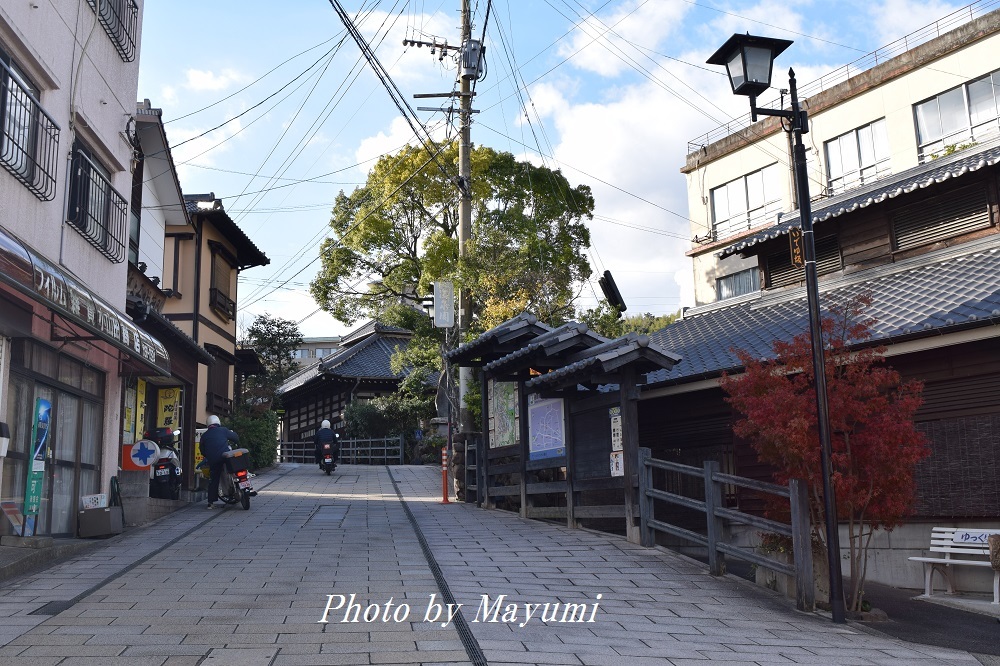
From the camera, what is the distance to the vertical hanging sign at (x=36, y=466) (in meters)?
10.1

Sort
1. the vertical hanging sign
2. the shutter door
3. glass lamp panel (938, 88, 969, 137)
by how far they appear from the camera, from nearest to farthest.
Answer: the vertical hanging sign < the shutter door < glass lamp panel (938, 88, 969, 137)

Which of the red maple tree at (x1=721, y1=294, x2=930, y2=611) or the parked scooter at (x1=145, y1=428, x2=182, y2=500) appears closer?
the red maple tree at (x1=721, y1=294, x2=930, y2=611)

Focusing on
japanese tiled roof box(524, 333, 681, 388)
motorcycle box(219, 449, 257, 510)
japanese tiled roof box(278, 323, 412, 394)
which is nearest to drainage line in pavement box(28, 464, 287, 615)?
motorcycle box(219, 449, 257, 510)

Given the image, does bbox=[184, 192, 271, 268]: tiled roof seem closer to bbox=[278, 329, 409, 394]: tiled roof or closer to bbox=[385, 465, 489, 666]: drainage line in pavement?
bbox=[278, 329, 409, 394]: tiled roof

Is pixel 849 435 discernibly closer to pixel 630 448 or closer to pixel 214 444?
pixel 630 448

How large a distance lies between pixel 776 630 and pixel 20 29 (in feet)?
32.5

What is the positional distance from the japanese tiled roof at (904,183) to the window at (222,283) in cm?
1479

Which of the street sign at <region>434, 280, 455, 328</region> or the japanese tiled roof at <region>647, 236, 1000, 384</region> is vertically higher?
the street sign at <region>434, 280, 455, 328</region>

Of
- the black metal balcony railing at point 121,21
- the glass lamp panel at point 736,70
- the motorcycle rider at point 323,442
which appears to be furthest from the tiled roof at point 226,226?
the glass lamp panel at point 736,70

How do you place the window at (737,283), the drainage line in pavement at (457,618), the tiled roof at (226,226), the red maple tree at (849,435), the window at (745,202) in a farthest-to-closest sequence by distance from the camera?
the window at (745,202) < the window at (737,283) < the tiled roof at (226,226) < the red maple tree at (849,435) < the drainage line in pavement at (457,618)

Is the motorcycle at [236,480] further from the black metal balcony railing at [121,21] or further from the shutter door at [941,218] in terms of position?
the shutter door at [941,218]

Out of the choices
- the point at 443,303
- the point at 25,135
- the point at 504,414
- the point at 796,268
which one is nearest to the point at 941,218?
the point at 796,268

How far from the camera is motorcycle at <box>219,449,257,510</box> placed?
15.8 meters

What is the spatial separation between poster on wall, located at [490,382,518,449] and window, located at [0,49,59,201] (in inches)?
321
